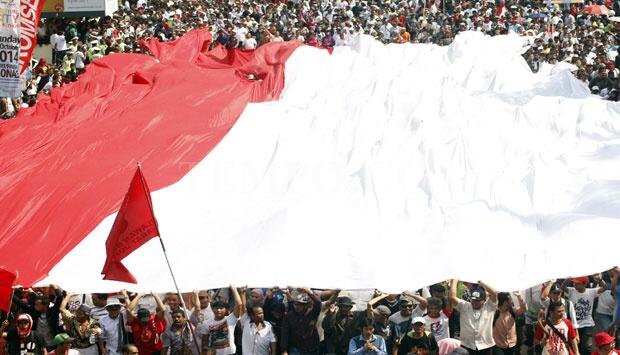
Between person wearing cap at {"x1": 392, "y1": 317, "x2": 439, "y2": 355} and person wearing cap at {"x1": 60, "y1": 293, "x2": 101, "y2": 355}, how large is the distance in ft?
10.3

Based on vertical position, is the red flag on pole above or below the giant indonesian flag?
above

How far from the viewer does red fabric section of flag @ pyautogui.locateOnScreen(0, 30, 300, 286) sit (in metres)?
14.0

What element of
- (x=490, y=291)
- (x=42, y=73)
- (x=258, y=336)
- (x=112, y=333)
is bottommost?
(x=42, y=73)

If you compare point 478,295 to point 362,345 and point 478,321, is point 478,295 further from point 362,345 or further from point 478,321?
point 362,345

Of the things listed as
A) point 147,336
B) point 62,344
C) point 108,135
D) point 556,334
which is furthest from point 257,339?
point 108,135

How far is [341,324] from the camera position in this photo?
476 inches

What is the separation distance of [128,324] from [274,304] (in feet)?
4.85

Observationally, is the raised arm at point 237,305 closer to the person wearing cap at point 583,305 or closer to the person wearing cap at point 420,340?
the person wearing cap at point 420,340

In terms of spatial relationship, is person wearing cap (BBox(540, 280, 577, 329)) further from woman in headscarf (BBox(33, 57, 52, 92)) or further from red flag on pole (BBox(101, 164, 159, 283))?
woman in headscarf (BBox(33, 57, 52, 92))

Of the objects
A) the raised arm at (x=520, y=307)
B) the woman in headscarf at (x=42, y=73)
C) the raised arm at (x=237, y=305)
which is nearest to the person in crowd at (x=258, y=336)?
the raised arm at (x=237, y=305)

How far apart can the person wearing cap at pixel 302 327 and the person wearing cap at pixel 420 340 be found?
1.03 meters

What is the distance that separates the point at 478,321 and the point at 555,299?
2.64 ft

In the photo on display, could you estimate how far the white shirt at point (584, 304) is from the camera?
42.5ft

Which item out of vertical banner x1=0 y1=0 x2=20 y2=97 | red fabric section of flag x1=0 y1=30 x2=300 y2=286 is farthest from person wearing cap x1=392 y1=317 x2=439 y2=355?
vertical banner x1=0 y1=0 x2=20 y2=97
